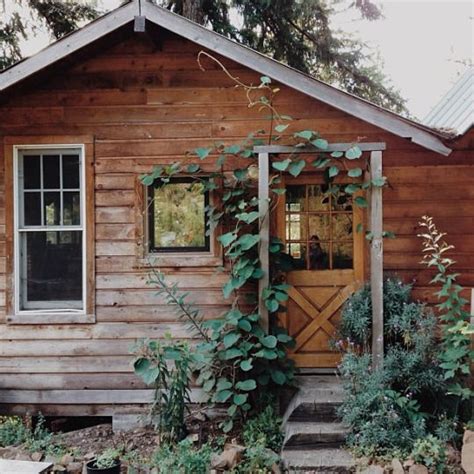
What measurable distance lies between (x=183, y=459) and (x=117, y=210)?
256 cm

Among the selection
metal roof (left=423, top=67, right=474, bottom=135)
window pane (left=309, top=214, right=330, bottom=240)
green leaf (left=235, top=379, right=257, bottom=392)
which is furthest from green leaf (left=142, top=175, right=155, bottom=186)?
metal roof (left=423, top=67, right=474, bottom=135)

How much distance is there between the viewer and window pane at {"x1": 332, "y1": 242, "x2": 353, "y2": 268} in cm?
570

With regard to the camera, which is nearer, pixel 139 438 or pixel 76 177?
pixel 139 438

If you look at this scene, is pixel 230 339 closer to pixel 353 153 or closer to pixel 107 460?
pixel 107 460

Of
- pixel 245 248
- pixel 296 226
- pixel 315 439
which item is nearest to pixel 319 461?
pixel 315 439

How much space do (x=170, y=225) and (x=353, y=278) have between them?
204 centimetres

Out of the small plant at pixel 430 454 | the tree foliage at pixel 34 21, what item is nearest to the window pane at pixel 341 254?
the small plant at pixel 430 454

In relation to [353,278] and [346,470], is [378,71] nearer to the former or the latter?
[353,278]

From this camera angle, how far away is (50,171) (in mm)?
Result: 5543

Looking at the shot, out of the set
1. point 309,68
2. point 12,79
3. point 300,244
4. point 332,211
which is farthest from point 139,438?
point 309,68

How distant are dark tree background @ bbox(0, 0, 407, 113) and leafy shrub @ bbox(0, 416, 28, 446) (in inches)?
284

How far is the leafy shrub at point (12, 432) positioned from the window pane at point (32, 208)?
2023 millimetres

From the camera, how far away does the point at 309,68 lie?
11281 millimetres

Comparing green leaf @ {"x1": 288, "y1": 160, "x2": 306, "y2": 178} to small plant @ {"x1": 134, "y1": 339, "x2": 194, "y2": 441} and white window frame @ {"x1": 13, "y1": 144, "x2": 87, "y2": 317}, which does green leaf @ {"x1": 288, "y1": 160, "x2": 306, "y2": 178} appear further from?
white window frame @ {"x1": 13, "y1": 144, "x2": 87, "y2": 317}
